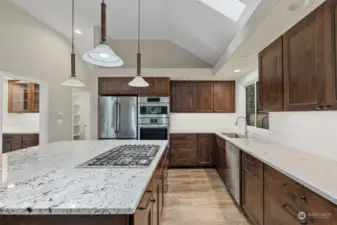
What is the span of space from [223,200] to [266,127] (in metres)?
1.47

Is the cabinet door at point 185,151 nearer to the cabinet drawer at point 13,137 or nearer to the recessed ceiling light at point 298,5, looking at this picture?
the cabinet drawer at point 13,137

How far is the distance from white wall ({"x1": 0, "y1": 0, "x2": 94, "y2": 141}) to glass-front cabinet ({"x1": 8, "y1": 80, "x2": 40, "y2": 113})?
1033 millimetres

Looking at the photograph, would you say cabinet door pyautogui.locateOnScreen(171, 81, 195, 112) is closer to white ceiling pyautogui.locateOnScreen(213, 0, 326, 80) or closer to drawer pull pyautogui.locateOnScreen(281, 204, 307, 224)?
white ceiling pyautogui.locateOnScreen(213, 0, 326, 80)

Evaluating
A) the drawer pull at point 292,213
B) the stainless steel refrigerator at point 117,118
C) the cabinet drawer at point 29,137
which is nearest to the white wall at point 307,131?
the drawer pull at point 292,213

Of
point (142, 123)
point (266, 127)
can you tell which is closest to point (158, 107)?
point (142, 123)

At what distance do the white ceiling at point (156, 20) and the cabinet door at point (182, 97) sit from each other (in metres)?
0.97

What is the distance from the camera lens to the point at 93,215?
3.43ft

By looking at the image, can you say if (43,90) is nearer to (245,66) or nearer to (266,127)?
(245,66)

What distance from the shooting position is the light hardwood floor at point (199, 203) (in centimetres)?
289

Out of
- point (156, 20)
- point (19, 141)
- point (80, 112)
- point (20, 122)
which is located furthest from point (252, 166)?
point (20, 122)

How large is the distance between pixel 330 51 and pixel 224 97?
4.41 m

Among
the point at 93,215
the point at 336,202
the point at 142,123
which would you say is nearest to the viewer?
the point at 93,215

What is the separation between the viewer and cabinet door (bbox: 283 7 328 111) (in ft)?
5.67

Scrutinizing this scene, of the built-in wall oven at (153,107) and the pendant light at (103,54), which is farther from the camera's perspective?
the built-in wall oven at (153,107)
